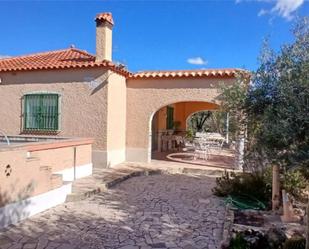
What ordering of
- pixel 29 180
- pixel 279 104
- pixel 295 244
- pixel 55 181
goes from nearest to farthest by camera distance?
pixel 295 244, pixel 279 104, pixel 29 180, pixel 55 181

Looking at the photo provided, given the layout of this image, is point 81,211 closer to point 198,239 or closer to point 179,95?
point 198,239

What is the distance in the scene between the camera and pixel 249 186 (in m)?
8.45

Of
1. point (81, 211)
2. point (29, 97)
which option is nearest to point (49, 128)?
point (29, 97)

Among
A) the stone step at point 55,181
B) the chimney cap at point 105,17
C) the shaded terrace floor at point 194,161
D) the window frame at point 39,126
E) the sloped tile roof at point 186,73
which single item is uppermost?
the chimney cap at point 105,17

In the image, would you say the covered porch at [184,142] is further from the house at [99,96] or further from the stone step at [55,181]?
the stone step at [55,181]

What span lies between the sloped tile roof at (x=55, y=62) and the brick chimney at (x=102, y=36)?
15.9 inches

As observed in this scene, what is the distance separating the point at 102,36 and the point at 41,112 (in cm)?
455

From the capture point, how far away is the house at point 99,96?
41.9 ft

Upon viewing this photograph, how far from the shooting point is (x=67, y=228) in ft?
20.5

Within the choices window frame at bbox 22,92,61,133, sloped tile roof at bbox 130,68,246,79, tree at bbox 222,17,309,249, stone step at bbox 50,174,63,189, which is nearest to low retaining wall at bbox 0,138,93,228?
stone step at bbox 50,174,63,189

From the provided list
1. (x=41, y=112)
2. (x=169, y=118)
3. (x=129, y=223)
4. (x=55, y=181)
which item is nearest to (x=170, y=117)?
(x=169, y=118)

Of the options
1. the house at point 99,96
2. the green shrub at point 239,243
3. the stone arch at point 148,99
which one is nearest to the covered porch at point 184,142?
the stone arch at point 148,99

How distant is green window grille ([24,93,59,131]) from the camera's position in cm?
1363

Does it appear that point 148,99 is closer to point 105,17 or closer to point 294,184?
point 105,17
